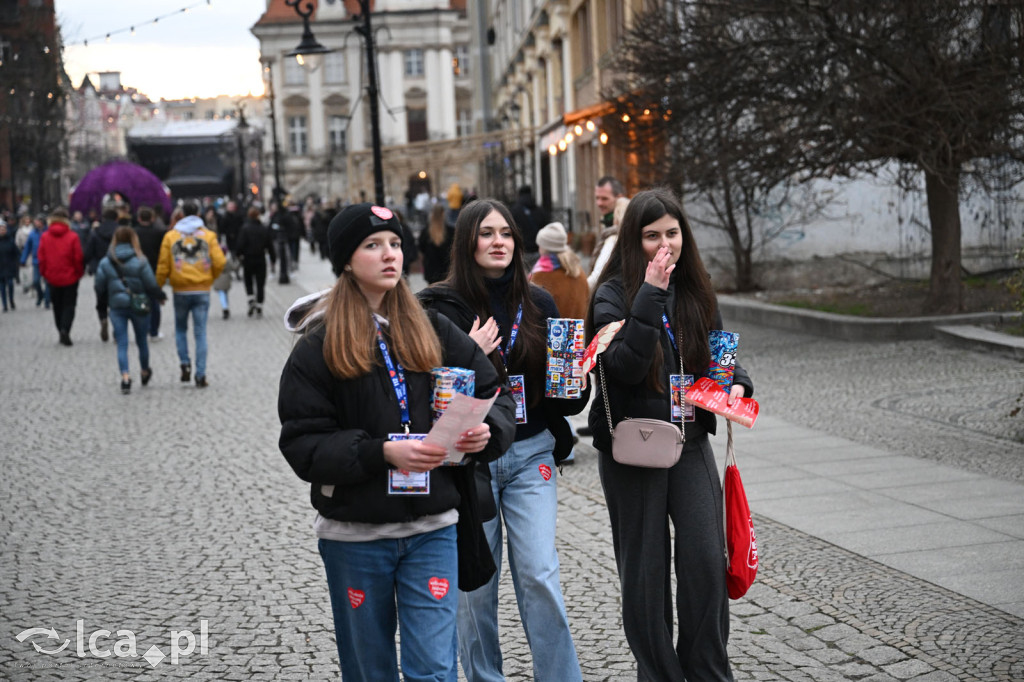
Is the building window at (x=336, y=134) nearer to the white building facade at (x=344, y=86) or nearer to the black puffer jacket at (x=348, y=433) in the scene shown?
the white building facade at (x=344, y=86)

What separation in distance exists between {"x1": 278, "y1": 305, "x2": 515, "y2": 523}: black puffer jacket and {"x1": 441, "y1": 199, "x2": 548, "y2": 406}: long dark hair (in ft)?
3.51

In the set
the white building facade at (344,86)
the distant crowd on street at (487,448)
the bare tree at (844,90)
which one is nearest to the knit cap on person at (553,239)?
the distant crowd on street at (487,448)

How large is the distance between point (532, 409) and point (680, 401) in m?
0.57

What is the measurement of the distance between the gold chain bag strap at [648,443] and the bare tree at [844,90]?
10.5m

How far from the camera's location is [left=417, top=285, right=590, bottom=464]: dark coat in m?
4.67

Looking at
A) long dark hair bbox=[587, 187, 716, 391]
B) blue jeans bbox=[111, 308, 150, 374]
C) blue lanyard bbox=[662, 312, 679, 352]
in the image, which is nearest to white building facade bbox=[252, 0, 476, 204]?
blue jeans bbox=[111, 308, 150, 374]

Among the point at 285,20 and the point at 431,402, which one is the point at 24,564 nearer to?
the point at 431,402

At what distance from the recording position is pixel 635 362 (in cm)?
431

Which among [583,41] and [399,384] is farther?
[583,41]

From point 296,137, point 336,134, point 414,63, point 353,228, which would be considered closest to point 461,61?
point 414,63

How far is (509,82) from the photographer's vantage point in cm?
5456

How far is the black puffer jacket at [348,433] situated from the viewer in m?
3.48

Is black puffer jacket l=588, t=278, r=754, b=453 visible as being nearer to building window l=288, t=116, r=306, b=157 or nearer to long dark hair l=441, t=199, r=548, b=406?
long dark hair l=441, t=199, r=548, b=406

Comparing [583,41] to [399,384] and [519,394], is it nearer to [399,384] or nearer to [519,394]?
[519,394]
